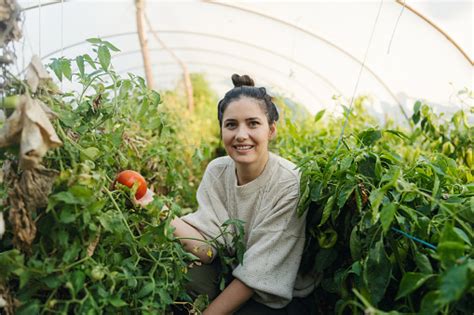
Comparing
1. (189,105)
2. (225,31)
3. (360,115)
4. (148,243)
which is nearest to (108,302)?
(148,243)

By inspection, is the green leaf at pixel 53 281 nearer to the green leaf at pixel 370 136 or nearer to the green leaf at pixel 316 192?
the green leaf at pixel 316 192

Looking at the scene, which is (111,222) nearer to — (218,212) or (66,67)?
(66,67)

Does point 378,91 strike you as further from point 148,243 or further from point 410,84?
point 148,243

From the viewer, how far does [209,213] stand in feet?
5.12

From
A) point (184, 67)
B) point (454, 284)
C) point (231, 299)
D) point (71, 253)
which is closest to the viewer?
point (454, 284)

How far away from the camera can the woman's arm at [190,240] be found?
1452mm

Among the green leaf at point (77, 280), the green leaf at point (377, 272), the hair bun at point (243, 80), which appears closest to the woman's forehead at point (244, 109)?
the hair bun at point (243, 80)

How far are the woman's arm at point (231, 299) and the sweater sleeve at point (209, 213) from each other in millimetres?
173

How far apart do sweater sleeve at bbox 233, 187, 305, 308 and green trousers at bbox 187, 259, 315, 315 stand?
28mm

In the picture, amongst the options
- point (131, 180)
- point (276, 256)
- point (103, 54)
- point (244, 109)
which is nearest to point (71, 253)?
point (131, 180)

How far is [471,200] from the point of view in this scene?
102 centimetres

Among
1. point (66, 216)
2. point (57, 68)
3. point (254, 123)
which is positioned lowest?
point (66, 216)

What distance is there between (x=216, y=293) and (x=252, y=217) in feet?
0.94

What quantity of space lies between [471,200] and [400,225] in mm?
159
